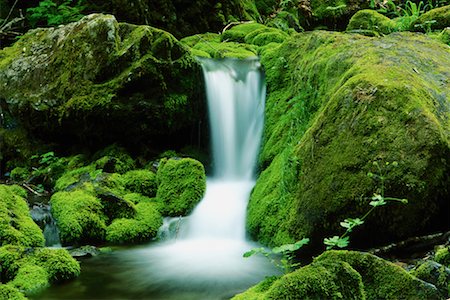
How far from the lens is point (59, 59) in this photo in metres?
7.50

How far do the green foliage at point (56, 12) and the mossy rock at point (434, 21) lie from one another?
22.0 ft

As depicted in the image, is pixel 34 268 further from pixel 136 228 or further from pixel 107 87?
pixel 107 87

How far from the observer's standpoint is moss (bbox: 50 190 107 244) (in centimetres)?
511

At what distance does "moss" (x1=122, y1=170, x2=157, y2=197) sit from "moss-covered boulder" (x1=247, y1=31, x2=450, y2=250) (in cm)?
143

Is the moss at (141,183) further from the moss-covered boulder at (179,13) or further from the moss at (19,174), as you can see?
the moss-covered boulder at (179,13)

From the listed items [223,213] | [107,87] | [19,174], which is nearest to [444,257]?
[223,213]

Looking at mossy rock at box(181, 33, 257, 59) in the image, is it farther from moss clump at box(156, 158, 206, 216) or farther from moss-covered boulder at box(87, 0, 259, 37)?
moss clump at box(156, 158, 206, 216)

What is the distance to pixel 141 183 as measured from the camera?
20.7ft

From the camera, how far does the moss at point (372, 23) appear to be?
372 inches

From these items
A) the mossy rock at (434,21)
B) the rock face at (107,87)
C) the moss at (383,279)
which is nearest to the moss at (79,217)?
the rock face at (107,87)

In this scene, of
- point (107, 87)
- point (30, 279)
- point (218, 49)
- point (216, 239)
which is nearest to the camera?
point (30, 279)

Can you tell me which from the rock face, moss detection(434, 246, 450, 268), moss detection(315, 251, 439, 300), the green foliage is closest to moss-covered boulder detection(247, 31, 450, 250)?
moss detection(434, 246, 450, 268)

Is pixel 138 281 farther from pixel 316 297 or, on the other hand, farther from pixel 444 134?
pixel 444 134

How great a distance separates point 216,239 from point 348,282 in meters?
2.79
